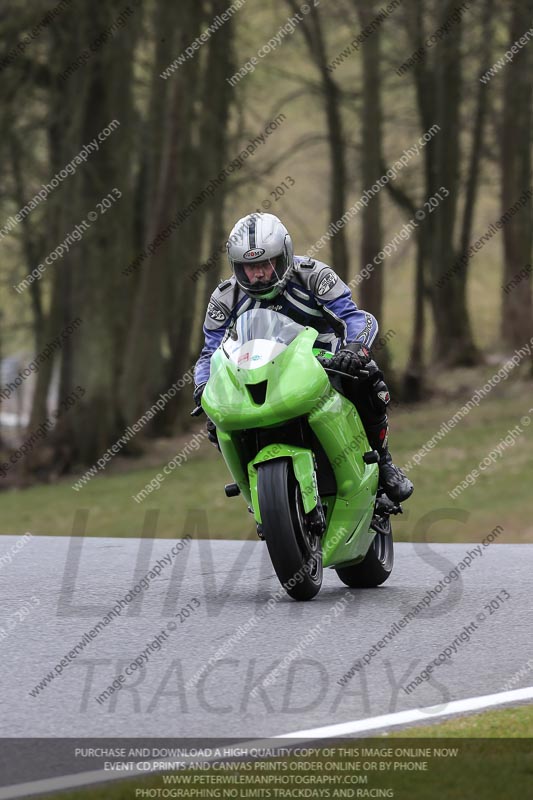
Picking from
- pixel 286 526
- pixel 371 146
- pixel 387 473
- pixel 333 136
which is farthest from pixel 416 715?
pixel 333 136

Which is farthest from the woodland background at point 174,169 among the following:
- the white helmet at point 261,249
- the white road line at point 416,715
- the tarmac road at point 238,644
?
the white road line at point 416,715

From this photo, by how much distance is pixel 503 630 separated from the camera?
713cm

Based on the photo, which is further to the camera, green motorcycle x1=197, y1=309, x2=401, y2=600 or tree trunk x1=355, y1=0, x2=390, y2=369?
tree trunk x1=355, y1=0, x2=390, y2=369

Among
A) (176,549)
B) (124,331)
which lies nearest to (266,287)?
(176,549)

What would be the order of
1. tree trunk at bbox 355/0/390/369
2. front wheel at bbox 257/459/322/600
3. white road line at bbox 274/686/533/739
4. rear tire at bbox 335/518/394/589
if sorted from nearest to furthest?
1. white road line at bbox 274/686/533/739
2. front wheel at bbox 257/459/322/600
3. rear tire at bbox 335/518/394/589
4. tree trunk at bbox 355/0/390/369

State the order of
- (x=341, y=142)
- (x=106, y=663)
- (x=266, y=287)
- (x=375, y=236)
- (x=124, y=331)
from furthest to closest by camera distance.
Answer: (x=341, y=142) < (x=375, y=236) < (x=124, y=331) < (x=266, y=287) < (x=106, y=663)

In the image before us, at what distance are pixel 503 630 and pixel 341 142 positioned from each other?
27932 mm

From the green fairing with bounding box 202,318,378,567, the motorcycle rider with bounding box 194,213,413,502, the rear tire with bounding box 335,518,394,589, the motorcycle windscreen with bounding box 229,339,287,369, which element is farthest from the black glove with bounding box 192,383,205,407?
the rear tire with bounding box 335,518,394,589

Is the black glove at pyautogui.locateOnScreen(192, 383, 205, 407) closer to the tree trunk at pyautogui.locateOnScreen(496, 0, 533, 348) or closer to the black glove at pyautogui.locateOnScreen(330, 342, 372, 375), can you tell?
the black glove at pyautogui.locateOnScreen(330, 342, 372, 375)

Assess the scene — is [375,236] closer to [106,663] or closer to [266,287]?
[266,287]

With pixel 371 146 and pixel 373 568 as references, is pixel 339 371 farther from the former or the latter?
pixel 371 146

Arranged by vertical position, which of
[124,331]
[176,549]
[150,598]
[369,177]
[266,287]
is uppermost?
[266,287]

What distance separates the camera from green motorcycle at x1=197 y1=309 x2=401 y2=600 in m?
7.31

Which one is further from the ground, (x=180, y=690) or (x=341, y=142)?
(x=180, y=690)
